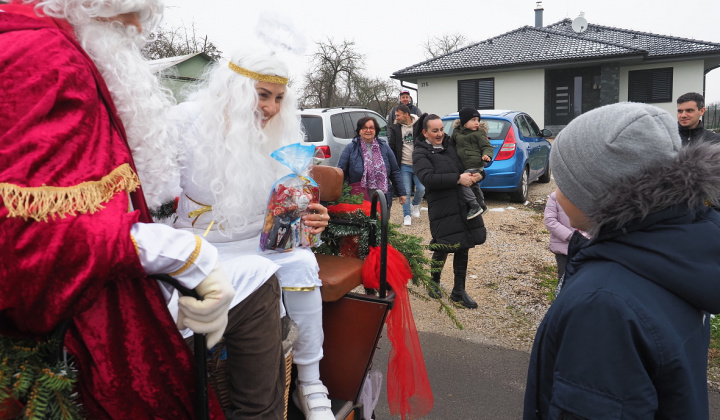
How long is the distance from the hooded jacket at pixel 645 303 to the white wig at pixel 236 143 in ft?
4.64

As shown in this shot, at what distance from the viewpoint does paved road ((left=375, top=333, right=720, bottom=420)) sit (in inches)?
127

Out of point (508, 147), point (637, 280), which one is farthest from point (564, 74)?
point (637, 280)

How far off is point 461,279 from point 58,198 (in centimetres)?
427

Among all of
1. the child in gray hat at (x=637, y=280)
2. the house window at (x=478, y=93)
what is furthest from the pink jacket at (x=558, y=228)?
the house window at (x=478, y=93)

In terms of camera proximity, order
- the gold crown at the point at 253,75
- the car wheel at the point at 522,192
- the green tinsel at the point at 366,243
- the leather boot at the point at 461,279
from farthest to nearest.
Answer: the car wheel at the point at 522,192, the leather boot at the point at 461,279, the green tinsel at the point at 366,243, the gold crown at the point at 253,75

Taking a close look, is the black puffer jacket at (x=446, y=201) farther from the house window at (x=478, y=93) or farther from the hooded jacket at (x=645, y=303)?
the house window at (x=478, y=93)

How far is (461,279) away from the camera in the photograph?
16.5ft

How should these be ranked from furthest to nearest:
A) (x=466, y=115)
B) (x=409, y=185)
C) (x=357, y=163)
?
(x=409, y=185) < (x=357, y=163) < (x=466, y=115)

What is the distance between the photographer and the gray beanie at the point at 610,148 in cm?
125

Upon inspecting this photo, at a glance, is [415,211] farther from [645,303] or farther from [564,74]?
[564,74]

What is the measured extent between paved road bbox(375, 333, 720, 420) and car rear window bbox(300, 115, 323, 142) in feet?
17.8

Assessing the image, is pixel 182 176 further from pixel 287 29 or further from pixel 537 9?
pixel 537 9

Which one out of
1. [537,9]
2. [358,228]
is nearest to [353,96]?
[537,9]

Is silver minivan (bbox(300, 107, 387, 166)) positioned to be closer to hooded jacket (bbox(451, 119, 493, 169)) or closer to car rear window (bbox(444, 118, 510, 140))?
car rear window (bbox(444, 118, 510, 140))
